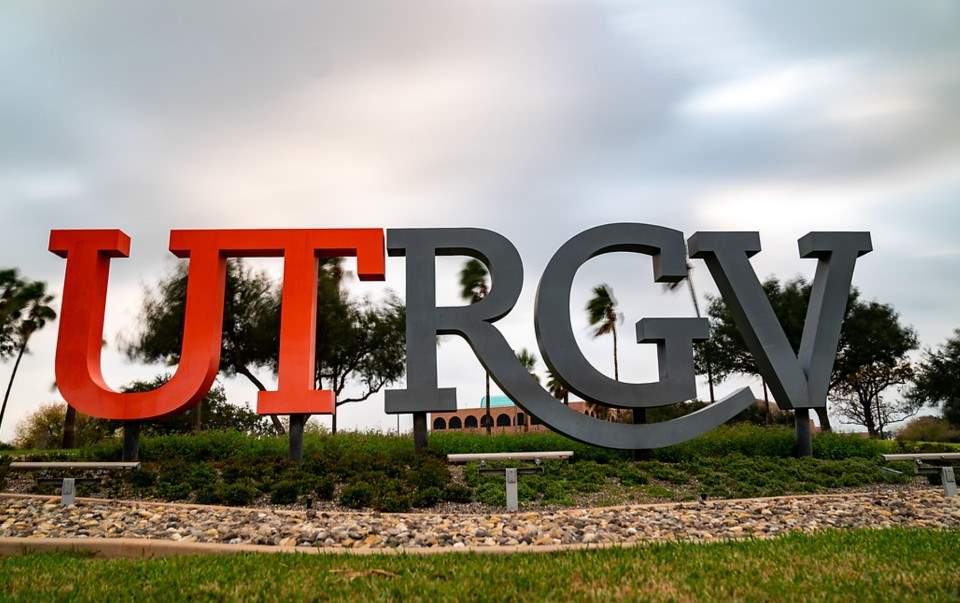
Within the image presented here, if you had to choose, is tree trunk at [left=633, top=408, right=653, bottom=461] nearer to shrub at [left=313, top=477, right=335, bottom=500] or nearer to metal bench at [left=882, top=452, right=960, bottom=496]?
metal bench at [left=882, top=452, right=960, bottom=496]

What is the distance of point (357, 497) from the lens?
10305 millimetres

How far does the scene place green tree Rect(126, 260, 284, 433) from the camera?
24.5 metres

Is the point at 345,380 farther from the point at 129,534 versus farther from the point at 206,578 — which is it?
the point at 206,578

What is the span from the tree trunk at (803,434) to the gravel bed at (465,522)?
4.48 m

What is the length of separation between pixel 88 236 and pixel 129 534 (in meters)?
8.22

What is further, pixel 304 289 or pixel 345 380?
pixel 345 380

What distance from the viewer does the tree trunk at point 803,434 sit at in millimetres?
15203

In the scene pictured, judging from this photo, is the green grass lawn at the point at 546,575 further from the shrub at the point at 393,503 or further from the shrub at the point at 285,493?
the shrub at the point at 285,493

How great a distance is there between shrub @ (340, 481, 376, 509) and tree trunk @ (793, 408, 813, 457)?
10068 mm

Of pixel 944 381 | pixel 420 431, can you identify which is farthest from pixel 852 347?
pixel 420 431

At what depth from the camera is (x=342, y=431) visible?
768 inches

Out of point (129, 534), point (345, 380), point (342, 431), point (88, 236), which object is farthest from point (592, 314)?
point (129, 534)

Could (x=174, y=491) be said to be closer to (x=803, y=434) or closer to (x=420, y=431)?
(x=420, y=431)

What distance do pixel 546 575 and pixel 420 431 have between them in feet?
27.3
